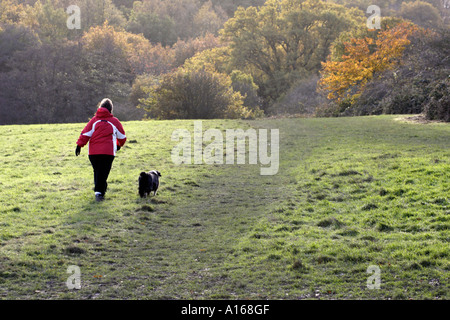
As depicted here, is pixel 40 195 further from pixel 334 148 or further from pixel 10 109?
pixel 10 109

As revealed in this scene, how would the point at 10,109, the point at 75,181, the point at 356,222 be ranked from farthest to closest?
1. the point at 10,109
2. the point at 75,181
3. the point at 356,222

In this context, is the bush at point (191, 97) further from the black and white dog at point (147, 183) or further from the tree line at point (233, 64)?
the black and white dog at point (147, 183)

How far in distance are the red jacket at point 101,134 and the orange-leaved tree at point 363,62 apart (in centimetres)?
3042

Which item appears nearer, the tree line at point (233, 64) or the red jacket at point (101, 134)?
the red jacket at point (101, 134)

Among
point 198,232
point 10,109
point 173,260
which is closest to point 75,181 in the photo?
point 198,232

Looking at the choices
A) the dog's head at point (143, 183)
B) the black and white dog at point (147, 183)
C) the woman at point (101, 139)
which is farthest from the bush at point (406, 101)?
the woman at point (101, 139)

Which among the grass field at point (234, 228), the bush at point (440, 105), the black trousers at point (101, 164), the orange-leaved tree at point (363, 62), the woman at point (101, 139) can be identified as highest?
the orange-leaved tree at point (363, 62)

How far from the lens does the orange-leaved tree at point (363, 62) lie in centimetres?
3981

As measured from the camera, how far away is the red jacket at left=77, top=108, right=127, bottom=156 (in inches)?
415

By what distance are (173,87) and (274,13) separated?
28.7 m

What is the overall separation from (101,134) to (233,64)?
49.5 meters

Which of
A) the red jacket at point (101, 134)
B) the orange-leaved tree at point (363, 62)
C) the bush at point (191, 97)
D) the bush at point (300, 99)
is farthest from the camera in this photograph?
the bush at point (300, 99)

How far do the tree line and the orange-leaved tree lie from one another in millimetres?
Result: 96
